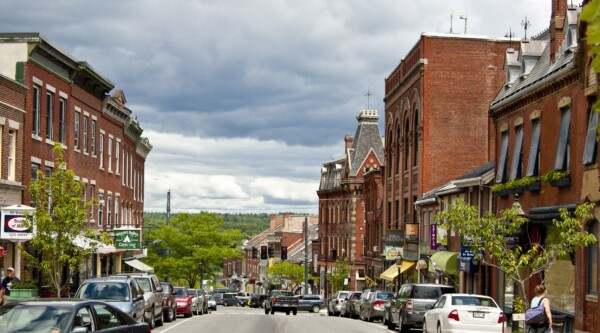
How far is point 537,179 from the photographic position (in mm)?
30781

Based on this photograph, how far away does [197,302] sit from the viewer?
152 feet

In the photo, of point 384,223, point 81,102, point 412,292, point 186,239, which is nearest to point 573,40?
point 412,292

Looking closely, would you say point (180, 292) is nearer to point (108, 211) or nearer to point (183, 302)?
point (183, 302)

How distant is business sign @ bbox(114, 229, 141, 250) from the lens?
4500 centimetres

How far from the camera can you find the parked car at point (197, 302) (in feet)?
149

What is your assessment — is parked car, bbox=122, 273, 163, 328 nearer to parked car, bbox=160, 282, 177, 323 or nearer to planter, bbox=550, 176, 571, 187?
parked car, bbox=160, 282, 177, 323

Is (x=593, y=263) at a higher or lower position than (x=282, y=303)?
higher

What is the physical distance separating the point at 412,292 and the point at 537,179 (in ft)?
19.3

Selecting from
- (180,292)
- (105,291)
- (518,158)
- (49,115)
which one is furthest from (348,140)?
(105,291)


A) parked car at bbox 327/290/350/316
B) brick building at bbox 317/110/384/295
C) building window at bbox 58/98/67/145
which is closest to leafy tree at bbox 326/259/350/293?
brick building at bbox 317/110/384/295

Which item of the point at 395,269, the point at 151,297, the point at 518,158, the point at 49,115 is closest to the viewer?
the point at 151,297

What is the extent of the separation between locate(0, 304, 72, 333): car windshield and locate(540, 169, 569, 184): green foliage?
19379mm

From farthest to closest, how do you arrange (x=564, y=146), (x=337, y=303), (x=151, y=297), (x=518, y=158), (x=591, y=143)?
(x=337, y=303) → (x=518, y=158) → (x=151, y=297) → (x=564, y=146) → (x=591, y=143)

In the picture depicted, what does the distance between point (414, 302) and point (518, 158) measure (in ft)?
24.3
